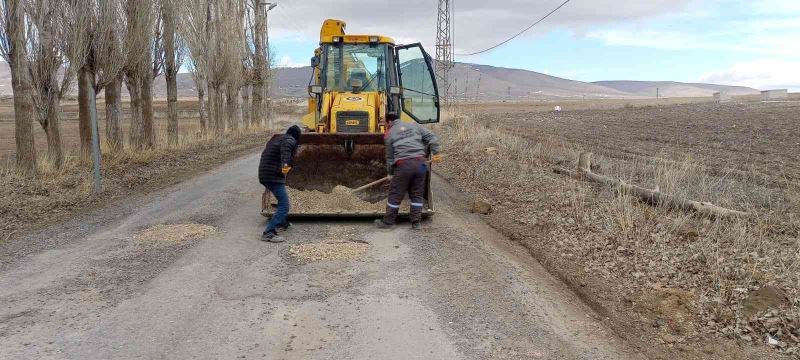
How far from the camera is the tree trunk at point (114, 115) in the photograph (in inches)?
687

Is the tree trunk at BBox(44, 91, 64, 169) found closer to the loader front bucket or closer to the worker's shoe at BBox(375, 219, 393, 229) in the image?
the loader front bucket

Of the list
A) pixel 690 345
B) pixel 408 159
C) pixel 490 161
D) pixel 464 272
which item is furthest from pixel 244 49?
pixel 690 345

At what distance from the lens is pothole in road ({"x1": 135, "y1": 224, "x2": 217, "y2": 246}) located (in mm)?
8188

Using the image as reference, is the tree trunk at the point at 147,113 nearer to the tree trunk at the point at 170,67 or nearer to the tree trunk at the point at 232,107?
the tree trunk at the point at 170,67

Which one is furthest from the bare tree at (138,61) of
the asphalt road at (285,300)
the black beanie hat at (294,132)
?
the black beanie hat at (294,132)

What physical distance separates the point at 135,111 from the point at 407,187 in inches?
529

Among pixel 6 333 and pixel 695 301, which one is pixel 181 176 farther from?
Result: pixel 695 301

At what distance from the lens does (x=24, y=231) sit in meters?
8.91

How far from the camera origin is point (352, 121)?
36.5 feet

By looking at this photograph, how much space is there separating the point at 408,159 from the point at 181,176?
26.6 feet

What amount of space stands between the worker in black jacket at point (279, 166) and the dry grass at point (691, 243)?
343 centimetres

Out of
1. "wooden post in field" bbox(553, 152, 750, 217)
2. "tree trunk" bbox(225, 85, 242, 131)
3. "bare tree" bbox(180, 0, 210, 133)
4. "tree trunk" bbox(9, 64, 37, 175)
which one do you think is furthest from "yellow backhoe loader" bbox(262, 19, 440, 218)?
"tree trunk" bbox(225, 85, 242, 131)

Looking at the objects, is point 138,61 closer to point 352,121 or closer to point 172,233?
point 352,121

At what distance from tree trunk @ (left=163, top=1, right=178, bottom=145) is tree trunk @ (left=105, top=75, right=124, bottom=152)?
3584 mm
